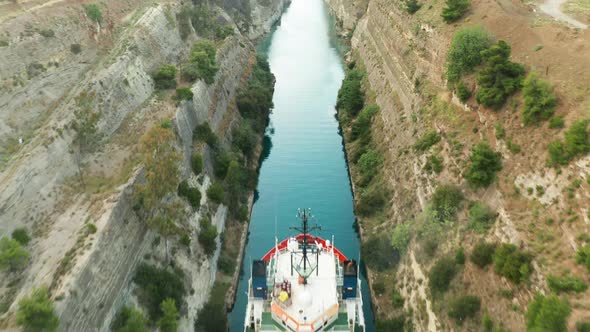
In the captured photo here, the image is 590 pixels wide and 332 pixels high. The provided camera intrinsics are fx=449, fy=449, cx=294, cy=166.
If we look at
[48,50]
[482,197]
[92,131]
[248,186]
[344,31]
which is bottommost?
[482,197]

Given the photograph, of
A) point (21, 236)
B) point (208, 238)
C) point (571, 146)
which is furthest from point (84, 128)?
point (571, 146)

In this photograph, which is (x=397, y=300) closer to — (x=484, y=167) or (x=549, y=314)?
(x=484, y=167)

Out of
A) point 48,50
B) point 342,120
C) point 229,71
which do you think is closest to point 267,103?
point 229,71

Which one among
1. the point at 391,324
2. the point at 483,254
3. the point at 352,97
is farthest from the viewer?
the point at 352,97

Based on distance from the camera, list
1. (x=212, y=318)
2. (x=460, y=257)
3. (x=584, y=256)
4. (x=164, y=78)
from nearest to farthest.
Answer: (x=584, y=256)
(x=460, y=257)
(x=212, y=318)
(x=164, y=78)

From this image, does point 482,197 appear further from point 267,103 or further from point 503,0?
point 267,103

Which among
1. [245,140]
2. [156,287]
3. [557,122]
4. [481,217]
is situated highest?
[245,140]
